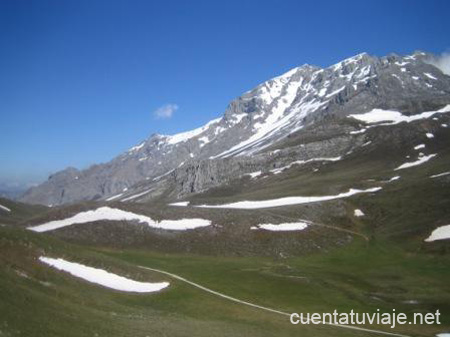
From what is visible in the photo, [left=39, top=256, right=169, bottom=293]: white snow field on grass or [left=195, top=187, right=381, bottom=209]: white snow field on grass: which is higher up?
[left=195, top=187, right=381, bottom=209]: white snow field on grass

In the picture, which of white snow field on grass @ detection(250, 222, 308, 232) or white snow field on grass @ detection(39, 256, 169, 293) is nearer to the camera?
white snow field on grass @ detection(39, 256, 169, 293)

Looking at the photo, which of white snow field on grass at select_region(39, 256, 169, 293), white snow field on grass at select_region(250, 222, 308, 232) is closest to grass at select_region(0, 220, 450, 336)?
white snow field on grass at select_region(39, 256, 169, 293)

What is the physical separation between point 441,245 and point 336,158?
120181 mm

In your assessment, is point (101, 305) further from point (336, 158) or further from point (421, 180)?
point (336, 158)

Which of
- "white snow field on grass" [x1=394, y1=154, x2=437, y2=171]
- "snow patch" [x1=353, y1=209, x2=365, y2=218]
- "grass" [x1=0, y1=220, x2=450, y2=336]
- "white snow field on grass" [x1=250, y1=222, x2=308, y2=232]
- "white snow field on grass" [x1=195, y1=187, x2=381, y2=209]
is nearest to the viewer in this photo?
"grass" [x1=0, y1=220, x2=450, y2=336]

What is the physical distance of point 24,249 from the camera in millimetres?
39469

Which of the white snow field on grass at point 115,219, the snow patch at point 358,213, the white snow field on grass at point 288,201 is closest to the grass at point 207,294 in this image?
the white snow field on grass at point 115,219

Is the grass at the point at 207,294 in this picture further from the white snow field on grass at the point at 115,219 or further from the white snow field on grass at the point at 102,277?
the white snow field on grass at the point at 115,219

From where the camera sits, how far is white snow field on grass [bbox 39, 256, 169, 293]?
1636 inches

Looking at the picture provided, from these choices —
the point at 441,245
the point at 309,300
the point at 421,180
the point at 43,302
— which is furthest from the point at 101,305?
the point at 421,180

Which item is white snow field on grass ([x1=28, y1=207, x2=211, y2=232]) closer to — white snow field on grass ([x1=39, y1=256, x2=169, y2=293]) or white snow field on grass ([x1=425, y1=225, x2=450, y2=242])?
white snow field on grass ([x1=39, y1=256, x2=169, y2=293])

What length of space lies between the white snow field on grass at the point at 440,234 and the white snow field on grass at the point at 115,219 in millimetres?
36444

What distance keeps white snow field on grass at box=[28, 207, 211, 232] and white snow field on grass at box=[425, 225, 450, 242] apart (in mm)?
36444

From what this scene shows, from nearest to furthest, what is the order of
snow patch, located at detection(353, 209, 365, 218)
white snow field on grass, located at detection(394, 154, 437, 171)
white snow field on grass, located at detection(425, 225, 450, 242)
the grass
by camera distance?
the grass < white snow field on grass, located at detection(425, 225, 450, 242) < snow patch, located at detection(353, 209, 365, 218) < white snow field on grass, located at detection(394, 154, 437, 171)
